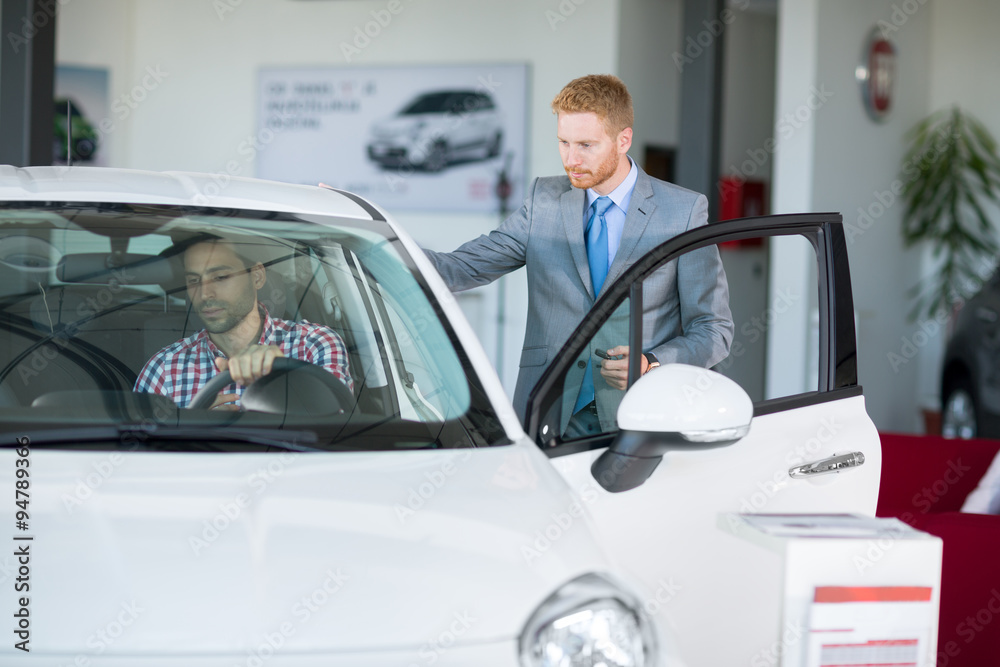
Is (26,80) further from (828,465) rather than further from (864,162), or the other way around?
(864,162)

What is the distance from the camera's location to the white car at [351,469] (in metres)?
1.27

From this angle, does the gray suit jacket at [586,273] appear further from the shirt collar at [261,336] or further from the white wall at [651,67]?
the white wall at [651,67]

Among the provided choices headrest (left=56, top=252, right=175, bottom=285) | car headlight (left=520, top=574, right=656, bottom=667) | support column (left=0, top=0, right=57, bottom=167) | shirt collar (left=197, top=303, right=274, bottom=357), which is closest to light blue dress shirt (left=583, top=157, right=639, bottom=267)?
shirt collar (left=197, top=303, right=274, bottom=357)

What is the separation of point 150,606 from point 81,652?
86 millimetres

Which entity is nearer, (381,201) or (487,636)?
(487,636)

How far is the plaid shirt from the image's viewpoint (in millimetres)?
1923

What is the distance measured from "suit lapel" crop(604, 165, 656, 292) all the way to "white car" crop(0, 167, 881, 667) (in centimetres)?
47

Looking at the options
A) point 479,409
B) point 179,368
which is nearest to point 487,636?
point 479,409

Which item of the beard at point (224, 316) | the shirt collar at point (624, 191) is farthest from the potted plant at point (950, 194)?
the beard at point (224, 316)

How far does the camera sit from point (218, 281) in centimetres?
211

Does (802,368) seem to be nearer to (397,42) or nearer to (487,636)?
(397,42)

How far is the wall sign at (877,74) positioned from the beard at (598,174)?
4.28m

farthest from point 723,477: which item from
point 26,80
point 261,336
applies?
point 26,80

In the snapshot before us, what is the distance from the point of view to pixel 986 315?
567 cm
